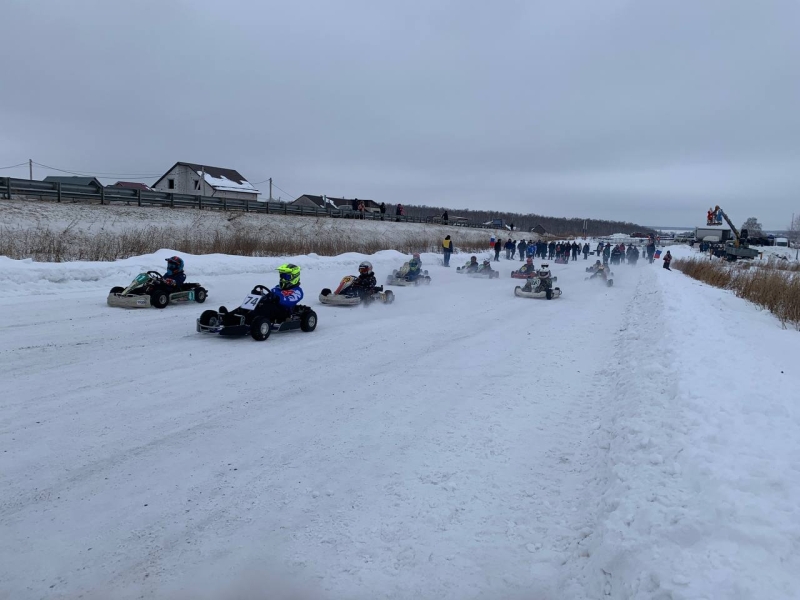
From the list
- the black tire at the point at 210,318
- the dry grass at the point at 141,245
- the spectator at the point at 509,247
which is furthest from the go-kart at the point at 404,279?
the spectator at the point at 509,247

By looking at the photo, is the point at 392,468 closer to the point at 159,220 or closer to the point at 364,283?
the point at 364,283

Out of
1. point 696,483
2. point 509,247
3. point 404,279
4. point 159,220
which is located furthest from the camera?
point 509,247

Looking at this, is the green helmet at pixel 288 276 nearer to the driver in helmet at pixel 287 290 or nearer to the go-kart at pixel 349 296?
the driver in helmet at pixel 287 290

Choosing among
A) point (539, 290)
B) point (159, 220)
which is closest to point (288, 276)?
point (539, 290)

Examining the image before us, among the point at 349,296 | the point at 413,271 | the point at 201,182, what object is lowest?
the point at 349,296

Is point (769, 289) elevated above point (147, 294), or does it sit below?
above

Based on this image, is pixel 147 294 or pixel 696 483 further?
pixel 147 294

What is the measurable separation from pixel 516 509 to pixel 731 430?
6.80 ft

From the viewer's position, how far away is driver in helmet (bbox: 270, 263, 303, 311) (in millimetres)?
10070

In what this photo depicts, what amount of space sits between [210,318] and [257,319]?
98cm

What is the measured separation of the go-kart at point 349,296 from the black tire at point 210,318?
4.22m

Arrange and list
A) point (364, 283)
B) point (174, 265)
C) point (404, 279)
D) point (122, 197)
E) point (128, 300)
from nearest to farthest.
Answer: point (128, 300) → point (174, 265) → point (364, 283) → point (404, 279) → point (122, 197)

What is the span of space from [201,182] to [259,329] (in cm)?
4846

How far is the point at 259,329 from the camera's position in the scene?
934cm
